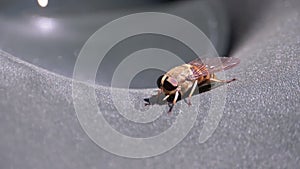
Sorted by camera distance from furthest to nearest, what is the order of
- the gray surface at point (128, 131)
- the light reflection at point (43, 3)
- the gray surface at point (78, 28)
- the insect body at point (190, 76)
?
the light reflection at point (43, 3) < the gray surface at point (78, 28) < the insect body at point (190, 76) < the gray surface at point (128, 131)

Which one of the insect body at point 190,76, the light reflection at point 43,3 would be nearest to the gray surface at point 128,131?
the insect body at point 190,76

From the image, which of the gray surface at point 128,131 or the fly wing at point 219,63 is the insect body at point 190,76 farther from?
the gray surface at point 128,131

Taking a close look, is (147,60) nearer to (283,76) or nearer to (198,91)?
(198,91)

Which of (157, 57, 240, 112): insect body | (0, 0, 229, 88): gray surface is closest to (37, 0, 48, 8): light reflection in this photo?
(0, 0, 229, 88): gray surface

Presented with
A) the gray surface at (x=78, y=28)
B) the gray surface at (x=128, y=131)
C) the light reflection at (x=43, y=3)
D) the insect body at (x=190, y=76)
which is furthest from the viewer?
the light reflection at (x=43, y=3)

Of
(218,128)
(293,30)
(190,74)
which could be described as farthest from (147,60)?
(218,128)

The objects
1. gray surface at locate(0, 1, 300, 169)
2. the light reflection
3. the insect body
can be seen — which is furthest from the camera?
the light reflection

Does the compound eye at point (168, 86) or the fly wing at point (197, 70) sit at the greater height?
the fly wing at point (197, 70)

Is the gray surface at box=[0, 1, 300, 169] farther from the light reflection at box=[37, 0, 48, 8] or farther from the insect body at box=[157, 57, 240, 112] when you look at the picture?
the light reflection at box=[37, 0, 48, 8]

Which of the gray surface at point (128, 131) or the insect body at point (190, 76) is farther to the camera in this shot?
the insect body at point (190, 76)

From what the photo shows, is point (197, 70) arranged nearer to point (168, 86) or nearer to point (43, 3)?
point (168, 86)
